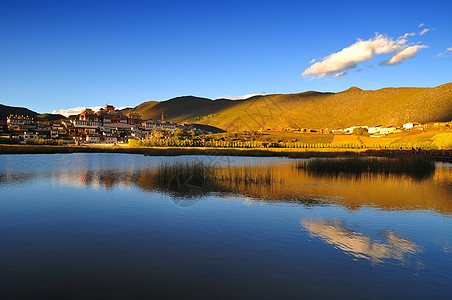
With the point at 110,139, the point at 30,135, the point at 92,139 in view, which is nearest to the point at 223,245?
the point at 92,139

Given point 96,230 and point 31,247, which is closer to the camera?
point 31,247

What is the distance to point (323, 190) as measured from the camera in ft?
79.7

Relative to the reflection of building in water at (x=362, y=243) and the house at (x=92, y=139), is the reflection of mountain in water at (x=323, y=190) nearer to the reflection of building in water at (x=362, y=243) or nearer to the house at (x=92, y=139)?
the reflection of building in water at (x=362, y=243)

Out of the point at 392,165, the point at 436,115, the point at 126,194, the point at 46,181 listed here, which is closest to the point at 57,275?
the point at 126,194

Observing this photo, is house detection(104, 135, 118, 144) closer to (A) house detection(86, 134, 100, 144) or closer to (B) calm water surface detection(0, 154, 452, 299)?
(A) house detection(86, 134, 100, 144)

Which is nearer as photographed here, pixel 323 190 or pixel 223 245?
pixel 223 245

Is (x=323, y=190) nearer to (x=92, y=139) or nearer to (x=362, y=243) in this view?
(x=362, y=243)

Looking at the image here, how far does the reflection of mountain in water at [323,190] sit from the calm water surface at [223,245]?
24 cm

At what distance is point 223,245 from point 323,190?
1520cm

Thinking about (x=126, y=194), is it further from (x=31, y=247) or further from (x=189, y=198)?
(x=31, y=247)

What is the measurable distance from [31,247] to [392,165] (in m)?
41.5

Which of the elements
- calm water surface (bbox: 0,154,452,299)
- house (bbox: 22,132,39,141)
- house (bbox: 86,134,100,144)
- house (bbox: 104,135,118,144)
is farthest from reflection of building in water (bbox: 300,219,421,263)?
house (bbox: 22,132,39,141)

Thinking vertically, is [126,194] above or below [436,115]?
below

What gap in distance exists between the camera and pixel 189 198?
20547 millimetres
